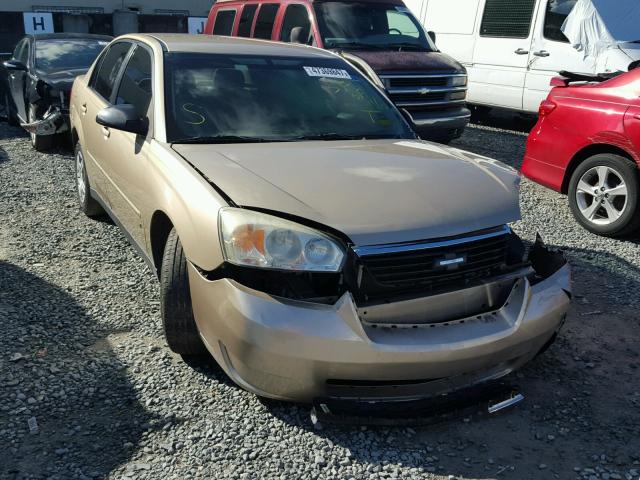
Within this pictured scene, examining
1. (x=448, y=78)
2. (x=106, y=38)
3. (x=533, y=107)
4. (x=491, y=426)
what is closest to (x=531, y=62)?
(x=533, y=107)

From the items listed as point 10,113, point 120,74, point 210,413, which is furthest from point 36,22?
point 210,413

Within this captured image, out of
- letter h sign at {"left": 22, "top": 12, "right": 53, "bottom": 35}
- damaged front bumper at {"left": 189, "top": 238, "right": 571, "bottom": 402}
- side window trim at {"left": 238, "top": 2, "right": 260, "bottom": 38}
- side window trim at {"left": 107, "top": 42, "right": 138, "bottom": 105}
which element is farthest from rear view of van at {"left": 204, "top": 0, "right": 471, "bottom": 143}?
letter h sign at {"left": 22, "top": 12, "right": 53, "bottom": 35}

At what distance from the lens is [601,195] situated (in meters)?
5.51

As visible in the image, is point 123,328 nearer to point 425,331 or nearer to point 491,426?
point 425,331

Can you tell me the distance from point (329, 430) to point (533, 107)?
8.04 meters

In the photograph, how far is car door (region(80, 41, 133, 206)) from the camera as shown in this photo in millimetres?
4488

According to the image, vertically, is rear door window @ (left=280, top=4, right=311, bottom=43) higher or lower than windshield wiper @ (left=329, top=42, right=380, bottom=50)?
higher

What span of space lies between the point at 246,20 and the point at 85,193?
504 cm

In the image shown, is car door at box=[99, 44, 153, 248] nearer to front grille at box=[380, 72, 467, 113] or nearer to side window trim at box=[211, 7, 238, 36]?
front grille at box=[380, 72, 467, 113]

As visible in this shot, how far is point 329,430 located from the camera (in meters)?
2.80

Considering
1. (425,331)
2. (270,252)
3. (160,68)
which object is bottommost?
(425,331)

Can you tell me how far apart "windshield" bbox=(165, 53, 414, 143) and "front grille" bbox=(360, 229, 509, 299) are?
4.07 ft

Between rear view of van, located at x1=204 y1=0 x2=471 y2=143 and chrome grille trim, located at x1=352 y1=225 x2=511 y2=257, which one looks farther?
rear view of van, located at x1=204 y1=0 x2=471 y2=143

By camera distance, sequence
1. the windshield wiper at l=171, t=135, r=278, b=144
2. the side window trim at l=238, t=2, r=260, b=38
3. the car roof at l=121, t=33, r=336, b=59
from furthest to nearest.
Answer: the side window trim at l=238, t=2, r=260, b=38 < the car roof at l=121, t=33, r=336, b=59 < the windshield wiper at l=171, t=135, r=278, b=144
